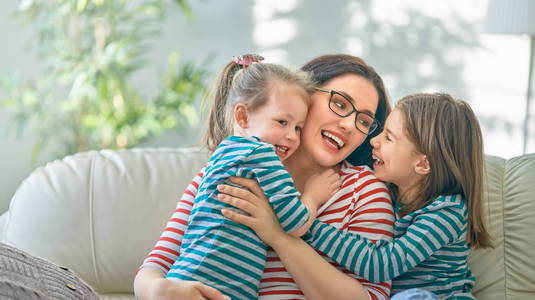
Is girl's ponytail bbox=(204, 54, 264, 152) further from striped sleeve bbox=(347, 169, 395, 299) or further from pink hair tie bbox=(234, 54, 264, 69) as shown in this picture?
striped sleeve bbox=(347, 169, 395, 299)

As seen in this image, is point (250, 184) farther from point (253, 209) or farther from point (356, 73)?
point (356, 73)

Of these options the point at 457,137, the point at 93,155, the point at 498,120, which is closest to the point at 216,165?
the point at 457,137

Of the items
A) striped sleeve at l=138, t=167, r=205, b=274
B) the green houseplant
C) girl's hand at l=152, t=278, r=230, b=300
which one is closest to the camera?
girl's hand at l=152, t=278, r=230, b=300

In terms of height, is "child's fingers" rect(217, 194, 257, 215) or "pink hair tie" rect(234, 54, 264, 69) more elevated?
"pink hair tie" rect(234, 54, 264, 69)

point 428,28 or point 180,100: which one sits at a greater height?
point 428,28

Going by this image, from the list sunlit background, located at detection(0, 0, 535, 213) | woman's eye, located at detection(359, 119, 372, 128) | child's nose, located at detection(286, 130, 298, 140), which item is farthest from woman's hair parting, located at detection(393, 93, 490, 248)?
sunlit background, located at detection(0, 0, 535, 213)

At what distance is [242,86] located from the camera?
4.93 ft

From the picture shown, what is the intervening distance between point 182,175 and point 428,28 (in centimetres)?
250

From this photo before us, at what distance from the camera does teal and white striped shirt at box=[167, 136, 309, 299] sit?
127 cm

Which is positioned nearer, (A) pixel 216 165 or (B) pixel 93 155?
(A) pixel 216 165

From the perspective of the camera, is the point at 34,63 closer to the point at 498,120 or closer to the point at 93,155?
the point at 93,155

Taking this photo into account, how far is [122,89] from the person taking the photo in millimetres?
3240

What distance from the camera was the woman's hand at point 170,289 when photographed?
1.24 m

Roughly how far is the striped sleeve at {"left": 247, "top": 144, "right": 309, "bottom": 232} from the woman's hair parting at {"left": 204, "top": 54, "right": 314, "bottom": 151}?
0.68 ft
